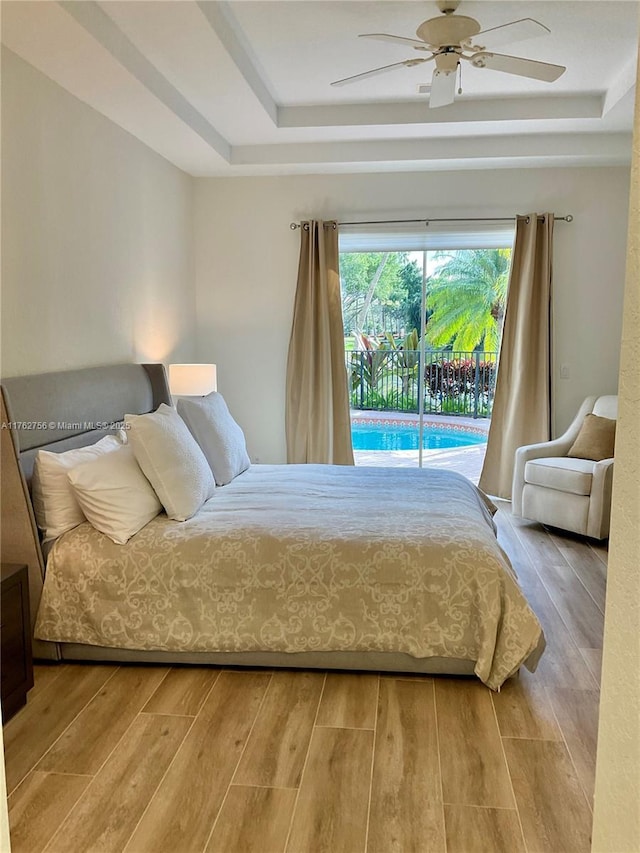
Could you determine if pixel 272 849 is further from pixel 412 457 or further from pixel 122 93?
pixel 412 457

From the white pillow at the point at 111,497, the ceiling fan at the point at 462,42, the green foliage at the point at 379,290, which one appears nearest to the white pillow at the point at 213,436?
the white pillow at the point at 111,497

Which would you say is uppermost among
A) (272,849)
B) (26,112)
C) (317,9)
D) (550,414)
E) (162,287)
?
(317,9)

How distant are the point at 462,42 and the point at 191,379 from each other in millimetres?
2629

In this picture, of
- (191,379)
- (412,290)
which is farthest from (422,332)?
(191,379)

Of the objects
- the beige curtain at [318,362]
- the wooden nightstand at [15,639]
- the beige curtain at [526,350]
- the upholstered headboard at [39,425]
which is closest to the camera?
the wooden nightstand at [15,639]

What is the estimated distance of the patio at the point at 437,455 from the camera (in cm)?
574

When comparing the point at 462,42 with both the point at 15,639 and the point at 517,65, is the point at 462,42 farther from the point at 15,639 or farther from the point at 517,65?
the point at 15,639

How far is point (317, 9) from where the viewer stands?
311 cm

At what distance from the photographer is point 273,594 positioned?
271cm

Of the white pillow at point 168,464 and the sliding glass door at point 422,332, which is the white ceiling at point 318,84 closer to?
the sliding glass door at point 422,332

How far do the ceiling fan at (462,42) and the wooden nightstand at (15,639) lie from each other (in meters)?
2.57

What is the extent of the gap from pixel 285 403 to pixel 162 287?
1434mm

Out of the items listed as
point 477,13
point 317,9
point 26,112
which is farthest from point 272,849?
point 477,13

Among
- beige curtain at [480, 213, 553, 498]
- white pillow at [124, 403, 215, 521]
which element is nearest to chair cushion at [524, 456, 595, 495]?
beige curtain at [480, 213, 553, 498]
